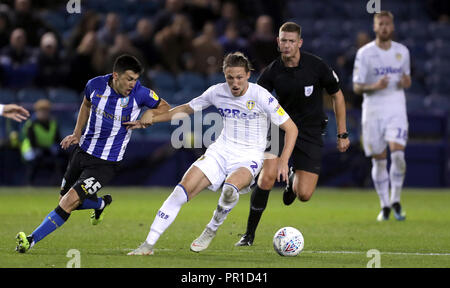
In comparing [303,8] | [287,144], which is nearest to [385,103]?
[287,144]

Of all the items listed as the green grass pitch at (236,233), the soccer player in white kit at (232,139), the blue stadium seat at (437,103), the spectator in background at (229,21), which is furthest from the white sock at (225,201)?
the blue stadium seat at (437,103)

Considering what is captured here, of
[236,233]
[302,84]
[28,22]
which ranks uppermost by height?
[28,22]

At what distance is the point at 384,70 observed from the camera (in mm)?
12180

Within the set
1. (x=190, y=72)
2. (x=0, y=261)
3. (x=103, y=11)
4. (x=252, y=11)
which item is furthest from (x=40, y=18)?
(x=0, y=261)

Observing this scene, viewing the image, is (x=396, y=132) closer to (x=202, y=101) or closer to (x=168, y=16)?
(x=202, y=101)

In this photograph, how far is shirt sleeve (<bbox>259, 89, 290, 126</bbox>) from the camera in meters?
8.36

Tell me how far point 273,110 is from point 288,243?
1276mm

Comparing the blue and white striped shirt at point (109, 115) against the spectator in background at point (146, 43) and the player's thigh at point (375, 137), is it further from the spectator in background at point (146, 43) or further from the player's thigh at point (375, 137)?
the spectator in background at point (146, 43)

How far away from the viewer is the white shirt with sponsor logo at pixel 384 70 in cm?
1216

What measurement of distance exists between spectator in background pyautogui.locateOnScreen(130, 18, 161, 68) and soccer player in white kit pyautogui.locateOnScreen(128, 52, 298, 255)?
9.47 m

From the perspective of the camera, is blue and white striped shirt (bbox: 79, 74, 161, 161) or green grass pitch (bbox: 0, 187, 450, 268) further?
blue and white striped shirt (bbox: 79, 74, 161, 161)

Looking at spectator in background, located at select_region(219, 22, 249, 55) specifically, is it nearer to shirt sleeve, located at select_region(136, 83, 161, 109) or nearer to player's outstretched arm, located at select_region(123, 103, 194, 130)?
shirt sleeve, located at select_region(136, 83, 161, 109)

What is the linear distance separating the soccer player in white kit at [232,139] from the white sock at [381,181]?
3.80 meters

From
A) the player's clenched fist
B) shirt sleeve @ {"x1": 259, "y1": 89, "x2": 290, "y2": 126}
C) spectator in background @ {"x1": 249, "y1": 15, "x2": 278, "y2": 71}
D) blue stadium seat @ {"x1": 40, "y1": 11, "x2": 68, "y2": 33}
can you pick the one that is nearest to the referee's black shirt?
shirt sleeve @ {"x1": 259, "y1": 89, "x2": 290, "y2": 126}
